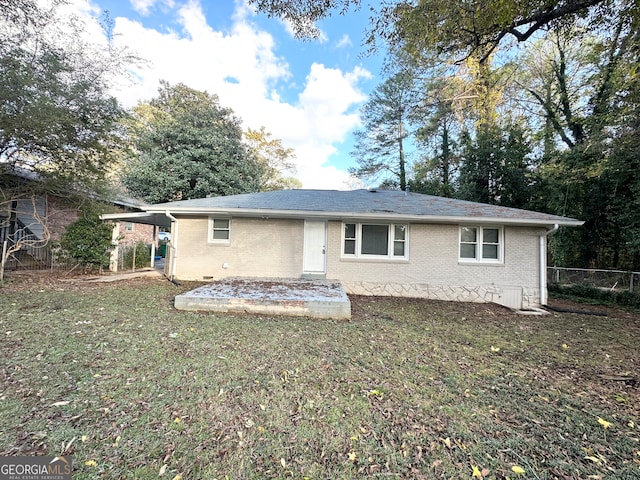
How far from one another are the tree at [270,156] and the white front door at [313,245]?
17.8m

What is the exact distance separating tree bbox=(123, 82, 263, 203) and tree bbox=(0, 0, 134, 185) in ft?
26.4

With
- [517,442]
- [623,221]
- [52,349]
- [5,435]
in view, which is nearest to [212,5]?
[52,349]

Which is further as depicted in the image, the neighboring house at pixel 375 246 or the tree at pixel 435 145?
the tree at pixel 435 145

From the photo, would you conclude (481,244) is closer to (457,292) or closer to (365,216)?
(457,292)

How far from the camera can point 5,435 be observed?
6.98 ft

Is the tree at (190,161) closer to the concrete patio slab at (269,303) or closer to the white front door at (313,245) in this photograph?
the white front door at (313,245)

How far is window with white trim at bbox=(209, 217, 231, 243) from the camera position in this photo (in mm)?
9078

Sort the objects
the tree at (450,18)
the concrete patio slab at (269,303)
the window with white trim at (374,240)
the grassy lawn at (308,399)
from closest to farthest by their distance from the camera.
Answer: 1. the grassy lawn at (308,399)
2. the tree at (450,18)
3. the concrete patio slab at (269,303)
4. the window with white trim at (374,240)

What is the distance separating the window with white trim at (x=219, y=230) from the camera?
9078 millimetres

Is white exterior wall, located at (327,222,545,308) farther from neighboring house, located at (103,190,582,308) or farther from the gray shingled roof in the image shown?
the gray shingled roof

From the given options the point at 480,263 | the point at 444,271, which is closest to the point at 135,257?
the point at 444,271

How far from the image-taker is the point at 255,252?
8.95 meters
